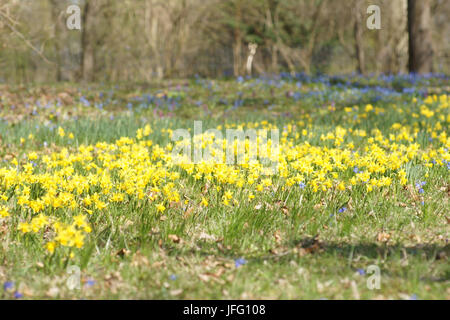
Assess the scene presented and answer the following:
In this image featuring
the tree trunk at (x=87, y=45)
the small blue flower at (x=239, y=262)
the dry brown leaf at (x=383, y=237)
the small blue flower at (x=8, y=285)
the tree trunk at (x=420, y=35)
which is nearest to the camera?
the small blue flower at (x=8, y=285)

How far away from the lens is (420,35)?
1234 centimetres

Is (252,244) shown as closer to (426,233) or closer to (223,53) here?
(426,233)

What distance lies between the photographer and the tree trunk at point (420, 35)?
1221 centimetres

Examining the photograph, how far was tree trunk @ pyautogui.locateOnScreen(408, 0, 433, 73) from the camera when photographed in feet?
40.1

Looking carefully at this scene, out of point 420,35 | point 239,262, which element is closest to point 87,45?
point 420,35

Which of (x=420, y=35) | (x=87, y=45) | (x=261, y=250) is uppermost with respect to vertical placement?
(x=87, y=45)

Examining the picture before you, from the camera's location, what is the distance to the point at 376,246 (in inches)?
138

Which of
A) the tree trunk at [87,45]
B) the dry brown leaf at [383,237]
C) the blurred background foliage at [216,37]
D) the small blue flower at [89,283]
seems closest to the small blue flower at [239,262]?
the small blue flower at [89,283]

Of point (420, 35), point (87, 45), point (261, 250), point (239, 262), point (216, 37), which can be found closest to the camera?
point (239, 262)

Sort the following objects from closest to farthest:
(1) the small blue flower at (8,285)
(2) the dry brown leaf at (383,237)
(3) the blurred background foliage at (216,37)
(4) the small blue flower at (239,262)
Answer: (1) the small blue flower at (8,285)
(4) the small blue flower at (239,262)
(2) the dry brown leaf at (383,237)
(3) the blurred background foliage at (216,37)

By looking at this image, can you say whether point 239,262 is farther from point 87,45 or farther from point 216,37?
point 216,37

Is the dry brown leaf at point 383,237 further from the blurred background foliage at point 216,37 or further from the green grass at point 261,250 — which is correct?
the blurred background foliage at point 216,37

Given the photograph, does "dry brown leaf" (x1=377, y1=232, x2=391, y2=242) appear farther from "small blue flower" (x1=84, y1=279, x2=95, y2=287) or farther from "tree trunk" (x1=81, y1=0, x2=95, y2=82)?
"tree trunk" (x1=81, y1=0, x2=95, y2=82)

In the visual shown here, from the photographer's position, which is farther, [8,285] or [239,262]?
[239,262]
